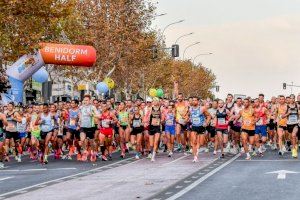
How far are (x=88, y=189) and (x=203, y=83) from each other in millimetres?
118033

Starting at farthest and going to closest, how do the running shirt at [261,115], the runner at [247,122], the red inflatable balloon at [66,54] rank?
the red inflatable balloon at [66,54] → the running shirt at [261,115] → the runner at [247,122]

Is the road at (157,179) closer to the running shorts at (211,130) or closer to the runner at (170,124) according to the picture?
the runner at (170,124)

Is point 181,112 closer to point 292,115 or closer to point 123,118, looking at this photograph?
point 123,118

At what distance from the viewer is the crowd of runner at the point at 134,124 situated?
2553cm

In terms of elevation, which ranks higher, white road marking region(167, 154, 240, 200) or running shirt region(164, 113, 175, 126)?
running shirt region(164, 113, 175, 126)

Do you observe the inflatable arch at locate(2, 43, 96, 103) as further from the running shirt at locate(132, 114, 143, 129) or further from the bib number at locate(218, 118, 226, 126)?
the bib number at locate(218, 118, 226, 126)

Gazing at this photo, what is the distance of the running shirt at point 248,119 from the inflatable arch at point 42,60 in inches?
482

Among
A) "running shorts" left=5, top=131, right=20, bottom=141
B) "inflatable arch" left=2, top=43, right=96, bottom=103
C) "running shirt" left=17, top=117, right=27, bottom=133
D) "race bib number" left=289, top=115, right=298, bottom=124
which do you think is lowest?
"running shorts" left=5, top=131, right=20, bottom=141

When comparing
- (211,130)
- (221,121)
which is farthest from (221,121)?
(211,130)

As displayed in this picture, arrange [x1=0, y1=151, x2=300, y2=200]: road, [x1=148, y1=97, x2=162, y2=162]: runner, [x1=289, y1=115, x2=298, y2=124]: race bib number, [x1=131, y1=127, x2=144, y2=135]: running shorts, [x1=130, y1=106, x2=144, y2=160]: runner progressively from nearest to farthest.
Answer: [x1=0, y1=151, x2=300, y2=200]: road, [x1=148, y1=97, x2=162, y2=162]: runner, [x1=289, y1=115, x2=298, y2=124]: race bib number, [x1=130, y1=106, x2=144, y2=160]: runner, [x1=131, y1=127, x2=144, y2=135]: running shorts

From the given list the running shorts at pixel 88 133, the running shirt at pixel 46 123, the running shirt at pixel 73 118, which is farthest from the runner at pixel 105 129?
the running shirt at pixel 46 123

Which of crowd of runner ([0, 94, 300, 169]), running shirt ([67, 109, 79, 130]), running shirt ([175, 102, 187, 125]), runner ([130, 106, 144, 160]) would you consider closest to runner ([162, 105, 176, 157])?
crowd of runner ([0, 94, 300, 169])

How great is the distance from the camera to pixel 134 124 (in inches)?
1105

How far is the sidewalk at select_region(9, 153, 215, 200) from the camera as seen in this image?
14844 millimetres
